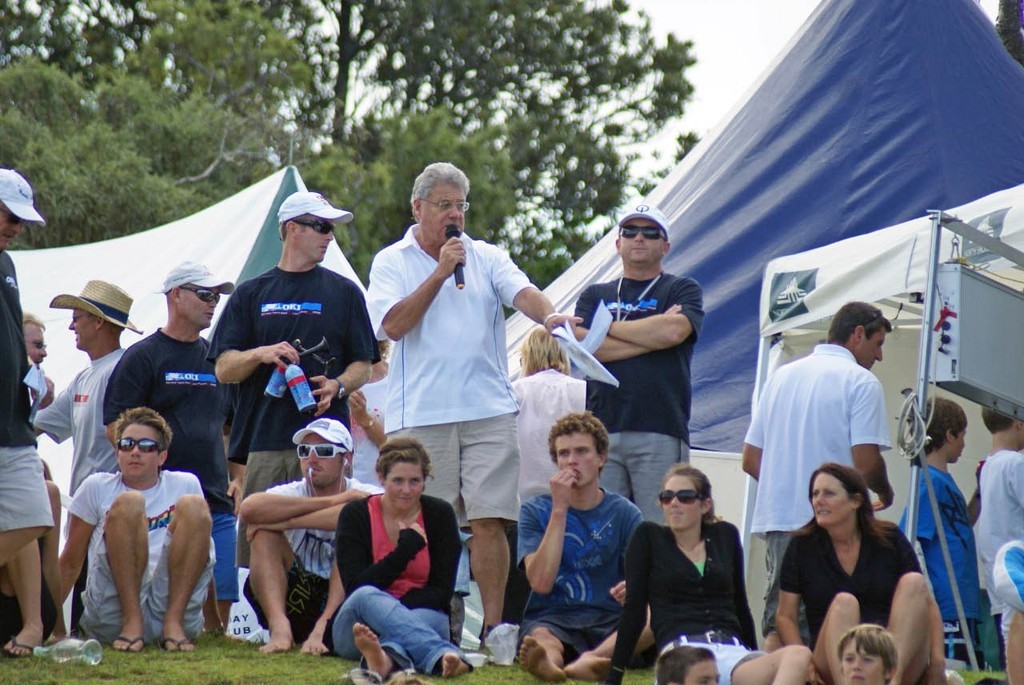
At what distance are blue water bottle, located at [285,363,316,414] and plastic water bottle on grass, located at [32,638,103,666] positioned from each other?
1130 millimetres

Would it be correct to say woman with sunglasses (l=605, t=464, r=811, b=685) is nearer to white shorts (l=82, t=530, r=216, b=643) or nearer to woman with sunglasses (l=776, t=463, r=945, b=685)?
woman with sunglasses (l=776, t=463, r=945, b=685)

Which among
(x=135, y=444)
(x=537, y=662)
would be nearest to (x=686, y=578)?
(x=537, y=662)

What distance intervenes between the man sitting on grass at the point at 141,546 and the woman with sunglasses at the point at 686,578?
5.42 feet

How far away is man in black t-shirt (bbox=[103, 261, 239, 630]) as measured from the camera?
6355mm

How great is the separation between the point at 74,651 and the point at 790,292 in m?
3.08

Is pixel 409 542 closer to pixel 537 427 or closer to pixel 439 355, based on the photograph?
pixel 439 355

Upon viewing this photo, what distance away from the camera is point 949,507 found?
661cm

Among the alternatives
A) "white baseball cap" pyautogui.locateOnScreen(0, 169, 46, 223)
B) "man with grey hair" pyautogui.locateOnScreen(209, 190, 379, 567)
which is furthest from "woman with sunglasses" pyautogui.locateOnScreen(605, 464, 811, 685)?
"white baseball cap" pyautogui.locateOnScreen(0, 169, 46, 223)

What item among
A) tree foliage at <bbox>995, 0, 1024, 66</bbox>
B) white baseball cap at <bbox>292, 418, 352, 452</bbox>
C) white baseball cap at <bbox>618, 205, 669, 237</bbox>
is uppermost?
tree foliage at <bbox>995, 0, 1024, 66</bbox>

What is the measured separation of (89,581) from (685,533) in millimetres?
2214

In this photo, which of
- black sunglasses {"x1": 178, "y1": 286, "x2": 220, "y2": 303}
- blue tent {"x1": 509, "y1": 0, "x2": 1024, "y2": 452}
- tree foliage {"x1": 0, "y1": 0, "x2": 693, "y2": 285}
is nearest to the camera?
black sunglasses {"x1": 178, "y1": 286, "x2": 220, "y2": 303}

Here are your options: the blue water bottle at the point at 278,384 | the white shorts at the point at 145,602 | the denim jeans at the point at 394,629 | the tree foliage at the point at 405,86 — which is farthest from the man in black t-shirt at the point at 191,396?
the tree foliage at the point at 405,86

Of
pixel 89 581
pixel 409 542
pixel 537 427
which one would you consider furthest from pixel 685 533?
pixel 89 581

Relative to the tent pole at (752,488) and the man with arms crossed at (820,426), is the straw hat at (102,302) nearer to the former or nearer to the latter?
the tent pole at (752,488)
